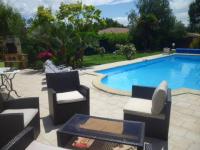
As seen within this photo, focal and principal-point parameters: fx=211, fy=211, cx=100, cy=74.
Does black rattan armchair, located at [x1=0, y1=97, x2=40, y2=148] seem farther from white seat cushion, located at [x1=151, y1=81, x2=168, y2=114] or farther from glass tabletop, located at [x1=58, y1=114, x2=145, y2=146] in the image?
white seat cushion, located at [x1=151, y1=81, x2=168, y2=114]

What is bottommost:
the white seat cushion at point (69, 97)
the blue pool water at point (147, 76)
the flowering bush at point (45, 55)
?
the blue pool water at point (147, 76)

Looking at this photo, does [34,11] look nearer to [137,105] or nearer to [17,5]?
[17,5]

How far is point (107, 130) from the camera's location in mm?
3074

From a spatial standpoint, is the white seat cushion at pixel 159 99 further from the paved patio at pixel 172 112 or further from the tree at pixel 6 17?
the tree at pixel 6 17

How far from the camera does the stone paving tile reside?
3830mm

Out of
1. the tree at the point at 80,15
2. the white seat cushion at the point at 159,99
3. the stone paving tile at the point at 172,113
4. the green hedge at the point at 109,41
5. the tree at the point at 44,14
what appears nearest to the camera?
the white seat cushion at the point at 159,99

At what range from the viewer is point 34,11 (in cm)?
1842

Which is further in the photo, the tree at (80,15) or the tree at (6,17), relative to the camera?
the tree at (80,15)

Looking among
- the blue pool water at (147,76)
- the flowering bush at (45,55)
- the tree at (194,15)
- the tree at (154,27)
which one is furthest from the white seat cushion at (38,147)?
the tree at (194,15)

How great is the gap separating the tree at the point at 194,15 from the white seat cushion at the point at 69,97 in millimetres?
34216

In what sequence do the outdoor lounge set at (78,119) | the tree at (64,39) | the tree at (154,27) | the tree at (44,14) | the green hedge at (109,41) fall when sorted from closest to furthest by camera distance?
the outdoor lounge set at (78,119) → the tree at (64,39) → the tree at (44,14) → the green hedge at (109,41) → the tree at (154,27)

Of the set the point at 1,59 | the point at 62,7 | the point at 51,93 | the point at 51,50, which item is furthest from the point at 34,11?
the point at 51,93

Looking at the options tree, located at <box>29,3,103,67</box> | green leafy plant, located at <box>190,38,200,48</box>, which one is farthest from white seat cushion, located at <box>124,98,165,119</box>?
green leafy plant, located at <box>190,38,200,48</box>

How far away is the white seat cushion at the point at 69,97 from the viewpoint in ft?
14.6
